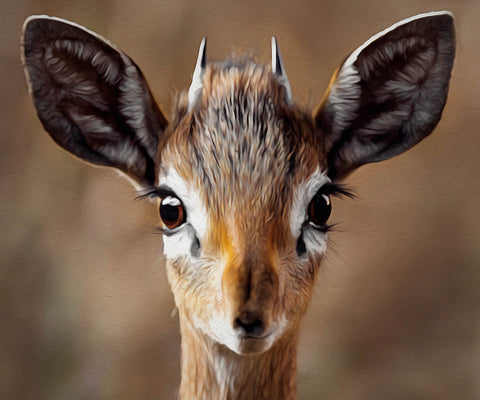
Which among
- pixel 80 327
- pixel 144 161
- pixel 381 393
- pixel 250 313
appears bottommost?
pixel 381 393

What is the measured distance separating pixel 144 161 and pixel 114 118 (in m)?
0.11

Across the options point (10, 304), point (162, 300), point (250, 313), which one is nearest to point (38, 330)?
point (10, 304)

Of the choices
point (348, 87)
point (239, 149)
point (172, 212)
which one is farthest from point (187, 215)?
point (348, 87)

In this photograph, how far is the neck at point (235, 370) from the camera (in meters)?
1.26

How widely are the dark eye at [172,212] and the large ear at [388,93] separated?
0.34m

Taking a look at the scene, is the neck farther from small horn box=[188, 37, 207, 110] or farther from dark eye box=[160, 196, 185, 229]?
small horn box=[188, 37, 207, 110]

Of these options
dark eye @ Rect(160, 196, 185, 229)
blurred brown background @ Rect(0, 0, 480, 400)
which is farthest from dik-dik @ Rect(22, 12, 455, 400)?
blurred brown background @ Rect(0, 0, 480, 400)

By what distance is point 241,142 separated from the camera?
3.90 ft

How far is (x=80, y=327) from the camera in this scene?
163 cm

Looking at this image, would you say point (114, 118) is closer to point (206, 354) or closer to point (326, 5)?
point (206, 354)

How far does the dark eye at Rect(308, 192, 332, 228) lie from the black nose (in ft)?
0.85

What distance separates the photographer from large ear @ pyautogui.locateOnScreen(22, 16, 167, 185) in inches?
48.9

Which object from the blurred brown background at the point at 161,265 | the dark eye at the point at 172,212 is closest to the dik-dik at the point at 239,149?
the dark eye at the point at 172,212

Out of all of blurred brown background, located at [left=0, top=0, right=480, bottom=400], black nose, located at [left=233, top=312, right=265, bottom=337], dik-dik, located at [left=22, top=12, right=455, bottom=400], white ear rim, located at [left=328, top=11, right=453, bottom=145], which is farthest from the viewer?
blurred brown background, located at [left=0, top=0, right=480, bottom=400]
